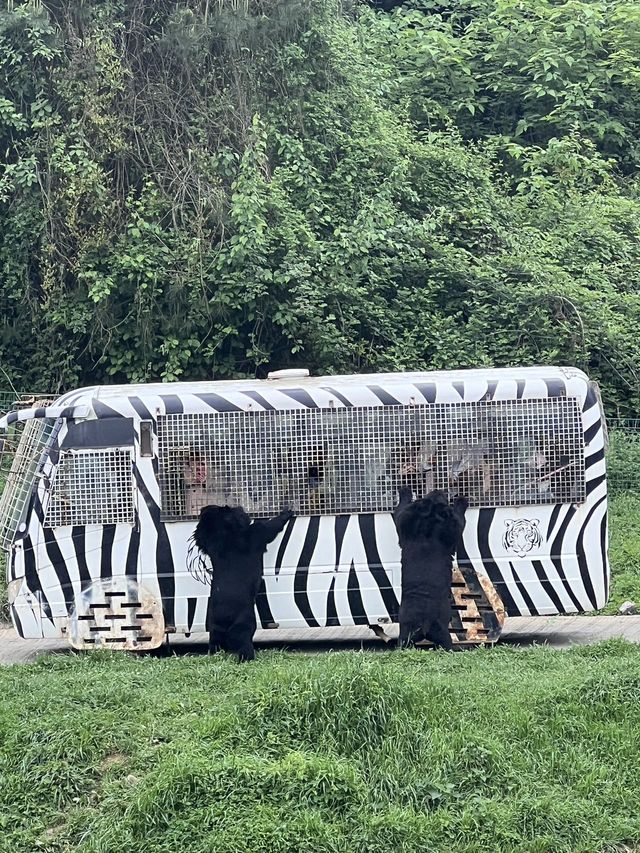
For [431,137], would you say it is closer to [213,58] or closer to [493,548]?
[213,58]

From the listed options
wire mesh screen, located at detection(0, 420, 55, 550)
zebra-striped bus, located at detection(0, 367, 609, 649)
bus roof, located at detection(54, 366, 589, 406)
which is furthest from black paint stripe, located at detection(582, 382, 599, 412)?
wire mesh screen, located at detection(0, 420, 55, 550)

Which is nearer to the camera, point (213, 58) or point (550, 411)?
point (550, 411)

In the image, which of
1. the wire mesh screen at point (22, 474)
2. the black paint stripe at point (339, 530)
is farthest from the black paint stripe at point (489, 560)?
the wire mesh screen at point (22, 474)

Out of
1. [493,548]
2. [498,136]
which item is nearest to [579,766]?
[493,548]

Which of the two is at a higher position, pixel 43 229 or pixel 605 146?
pixel 605 146

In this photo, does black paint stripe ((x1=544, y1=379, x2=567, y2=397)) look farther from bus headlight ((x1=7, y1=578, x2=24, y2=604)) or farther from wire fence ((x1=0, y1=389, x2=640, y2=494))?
wire fence ((x1=0, y1=389, x2=640, y2=494))

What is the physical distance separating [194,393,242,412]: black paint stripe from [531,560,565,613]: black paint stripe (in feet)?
9.94

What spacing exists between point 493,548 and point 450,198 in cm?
927

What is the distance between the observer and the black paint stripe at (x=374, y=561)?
10906 millimetres

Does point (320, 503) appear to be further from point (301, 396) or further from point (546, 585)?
point (546, 585)

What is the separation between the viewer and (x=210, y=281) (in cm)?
1664

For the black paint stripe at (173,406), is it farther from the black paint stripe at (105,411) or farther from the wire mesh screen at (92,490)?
the wire mesh screen at (92,490)

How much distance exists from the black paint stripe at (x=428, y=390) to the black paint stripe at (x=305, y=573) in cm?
146

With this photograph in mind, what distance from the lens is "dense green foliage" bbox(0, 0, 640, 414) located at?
16.6 m
